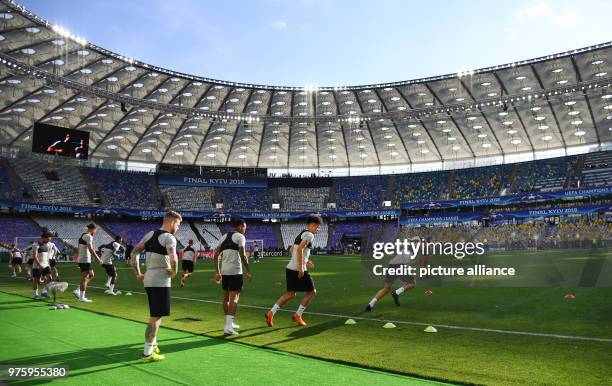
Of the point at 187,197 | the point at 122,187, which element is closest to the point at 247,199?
the point at 187,197

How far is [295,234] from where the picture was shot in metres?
71.3

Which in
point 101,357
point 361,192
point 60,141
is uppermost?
point 60,141

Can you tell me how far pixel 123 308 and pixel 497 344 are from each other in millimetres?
9358

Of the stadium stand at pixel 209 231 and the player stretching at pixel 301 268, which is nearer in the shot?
the player stretching at pixel 301 268

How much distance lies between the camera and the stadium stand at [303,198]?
7344cm

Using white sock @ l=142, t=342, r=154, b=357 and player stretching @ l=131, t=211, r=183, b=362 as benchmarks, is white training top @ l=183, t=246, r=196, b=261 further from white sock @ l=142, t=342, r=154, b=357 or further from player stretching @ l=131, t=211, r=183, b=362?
white sock @ l=142, t=342, r=154, b=357

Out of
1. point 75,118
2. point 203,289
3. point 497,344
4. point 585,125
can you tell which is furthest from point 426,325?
point 585,125

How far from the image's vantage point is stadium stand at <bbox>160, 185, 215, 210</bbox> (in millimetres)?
69812

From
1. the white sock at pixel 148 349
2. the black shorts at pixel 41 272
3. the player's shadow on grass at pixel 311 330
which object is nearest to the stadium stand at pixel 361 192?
the black shorts at pixel 41 272

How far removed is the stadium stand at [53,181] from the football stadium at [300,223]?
273mm

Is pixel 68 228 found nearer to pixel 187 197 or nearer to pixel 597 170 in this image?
pixel 187 197

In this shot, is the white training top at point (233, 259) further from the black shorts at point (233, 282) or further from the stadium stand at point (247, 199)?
the stadium stand at point (247, 199)

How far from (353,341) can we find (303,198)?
66.7 m

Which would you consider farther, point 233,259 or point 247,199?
point 247,199
